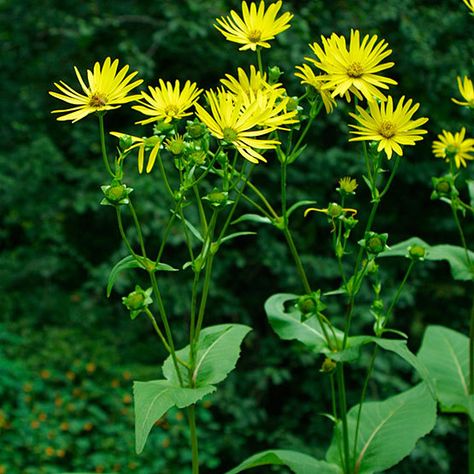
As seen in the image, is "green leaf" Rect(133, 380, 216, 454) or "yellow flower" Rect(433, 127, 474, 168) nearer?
"green leaf" Rect(133, 380, 216, 454)

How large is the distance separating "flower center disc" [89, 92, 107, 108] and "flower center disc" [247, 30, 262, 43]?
13.7 inches

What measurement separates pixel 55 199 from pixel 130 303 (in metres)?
3.27

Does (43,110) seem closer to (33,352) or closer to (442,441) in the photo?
(33,352)

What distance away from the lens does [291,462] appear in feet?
5.50

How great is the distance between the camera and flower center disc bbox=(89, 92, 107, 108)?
4.63ft

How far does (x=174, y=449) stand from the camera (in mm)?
4039

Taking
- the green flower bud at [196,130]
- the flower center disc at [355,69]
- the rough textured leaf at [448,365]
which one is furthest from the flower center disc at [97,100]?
the rough textured leaf at [448,365]

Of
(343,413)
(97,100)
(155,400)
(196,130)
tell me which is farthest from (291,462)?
(97,100)

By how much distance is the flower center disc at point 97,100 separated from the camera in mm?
1411

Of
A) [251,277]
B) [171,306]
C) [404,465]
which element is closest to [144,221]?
[171,306]

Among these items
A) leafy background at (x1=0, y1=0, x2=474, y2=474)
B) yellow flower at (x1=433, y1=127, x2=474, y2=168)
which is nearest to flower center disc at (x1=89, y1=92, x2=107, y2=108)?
yellow flower at (x1=433, y1=127, x2=474, y2=168)

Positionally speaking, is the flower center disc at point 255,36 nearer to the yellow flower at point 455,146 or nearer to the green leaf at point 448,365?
the yellow flower at point 455,146

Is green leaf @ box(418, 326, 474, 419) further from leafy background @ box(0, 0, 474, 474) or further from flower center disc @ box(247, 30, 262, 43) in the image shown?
leafy background @ box(0, 0, 474, 474)

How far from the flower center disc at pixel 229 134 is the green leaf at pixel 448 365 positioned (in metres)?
0.88
